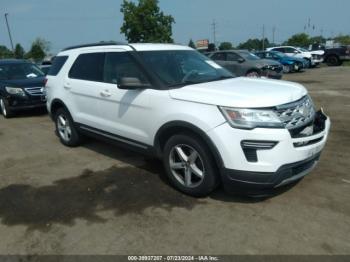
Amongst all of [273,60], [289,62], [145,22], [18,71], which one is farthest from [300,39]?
[18,71]

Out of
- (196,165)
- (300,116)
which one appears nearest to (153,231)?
(196,165)

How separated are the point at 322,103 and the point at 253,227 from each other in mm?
8079

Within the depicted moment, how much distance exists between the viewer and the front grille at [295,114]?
383 centimetres

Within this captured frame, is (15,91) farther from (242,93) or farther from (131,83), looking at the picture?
(242,93)

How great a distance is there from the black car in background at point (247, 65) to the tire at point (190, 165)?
445 inches

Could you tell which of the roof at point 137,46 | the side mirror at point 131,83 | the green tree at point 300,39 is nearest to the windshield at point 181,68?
the roof at point 137,46

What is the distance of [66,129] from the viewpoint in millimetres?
6785

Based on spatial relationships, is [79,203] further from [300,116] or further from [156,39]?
[156,39]

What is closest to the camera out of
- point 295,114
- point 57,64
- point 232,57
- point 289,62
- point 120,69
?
point 295,114

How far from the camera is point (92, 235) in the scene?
145 inches

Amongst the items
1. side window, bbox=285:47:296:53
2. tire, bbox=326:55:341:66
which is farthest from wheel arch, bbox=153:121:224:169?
tire, bbox=326:55:341:66

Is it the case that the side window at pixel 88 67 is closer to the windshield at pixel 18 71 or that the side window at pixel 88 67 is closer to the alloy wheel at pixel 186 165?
the alloy wheel at pixel 186 165

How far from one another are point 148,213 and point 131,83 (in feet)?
5.35

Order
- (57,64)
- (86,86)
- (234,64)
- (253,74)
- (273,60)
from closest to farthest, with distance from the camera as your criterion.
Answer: (86,86) < (57,64) < (253,74) < (234,64) < (273,60)
